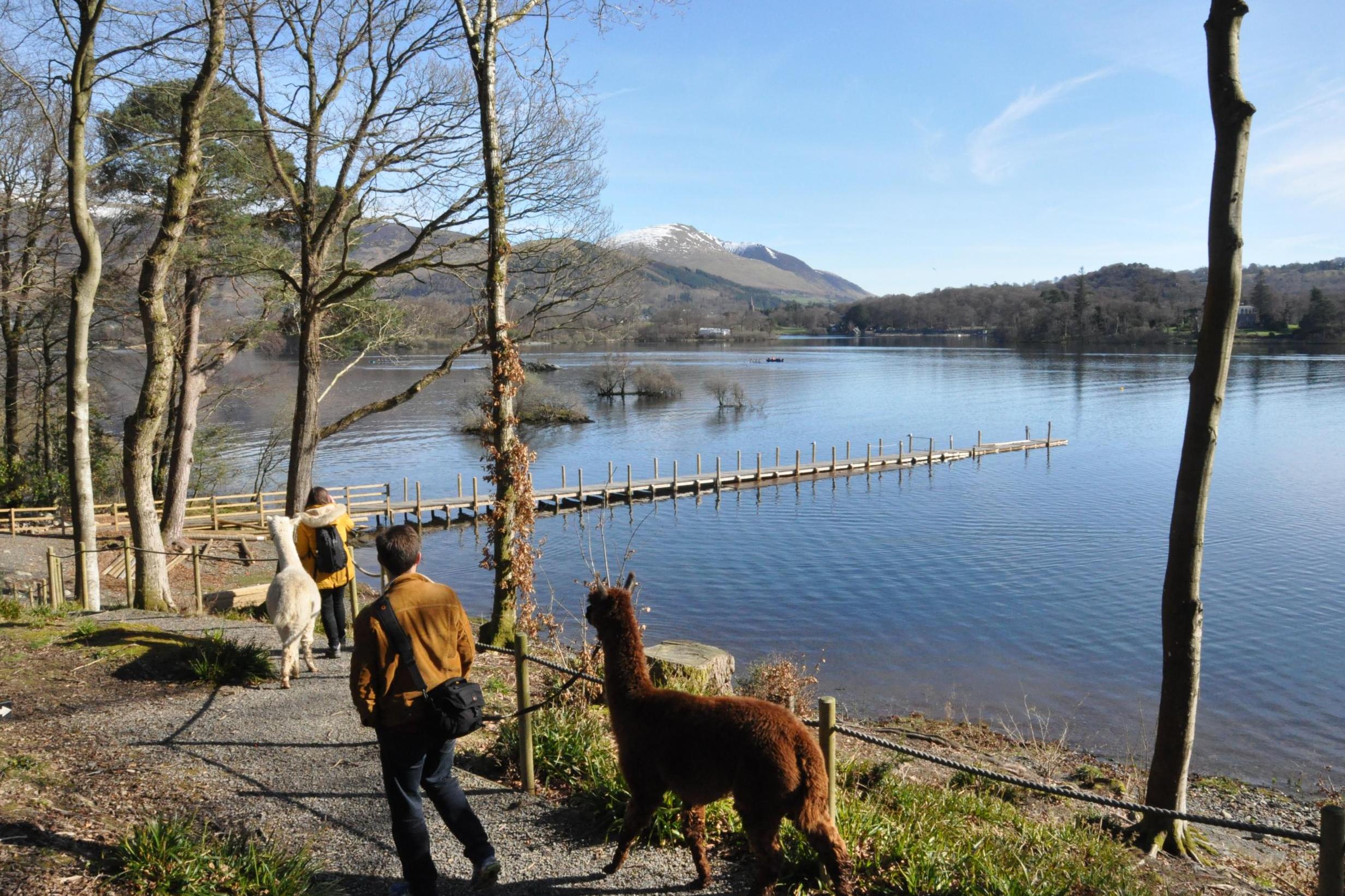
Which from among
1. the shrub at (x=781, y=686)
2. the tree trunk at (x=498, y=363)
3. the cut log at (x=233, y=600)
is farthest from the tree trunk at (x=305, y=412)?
the shrub at (x=781, y=686)

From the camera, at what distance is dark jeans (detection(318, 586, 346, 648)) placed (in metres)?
8.69

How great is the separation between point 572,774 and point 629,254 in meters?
11.3

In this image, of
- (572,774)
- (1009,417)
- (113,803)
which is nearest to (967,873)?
(572,774)

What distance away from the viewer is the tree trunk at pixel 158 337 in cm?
1201

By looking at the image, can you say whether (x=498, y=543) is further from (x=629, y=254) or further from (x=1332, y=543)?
(x=1332, y=543)

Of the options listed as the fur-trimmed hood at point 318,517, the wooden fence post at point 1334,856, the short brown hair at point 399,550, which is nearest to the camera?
the wooden fence post at point 1334,856

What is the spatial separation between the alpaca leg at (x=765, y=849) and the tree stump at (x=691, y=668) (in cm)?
446

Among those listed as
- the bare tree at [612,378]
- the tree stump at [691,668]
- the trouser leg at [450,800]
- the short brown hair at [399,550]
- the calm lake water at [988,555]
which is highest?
the bare tree at [612,378]

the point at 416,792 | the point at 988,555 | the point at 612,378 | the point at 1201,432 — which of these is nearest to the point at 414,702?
the point at 416,792

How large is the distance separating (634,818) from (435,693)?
1.24 m

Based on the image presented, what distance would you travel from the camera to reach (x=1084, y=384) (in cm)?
8981

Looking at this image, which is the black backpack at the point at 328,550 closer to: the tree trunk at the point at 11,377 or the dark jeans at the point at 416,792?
the dark jeans at the point at 416,792

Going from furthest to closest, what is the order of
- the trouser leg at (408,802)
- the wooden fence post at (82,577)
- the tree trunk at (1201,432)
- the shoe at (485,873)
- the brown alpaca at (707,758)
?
the wooden fence post at (82,577) → the tree trunk at (1201,432) → the shoe at (485,873) → the trouser leg at (408,802) → the brown alpaca at (707,758)

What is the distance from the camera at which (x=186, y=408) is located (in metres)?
23.5
